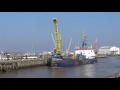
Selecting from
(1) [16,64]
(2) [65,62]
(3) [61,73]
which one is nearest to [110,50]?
(2) [65,62]

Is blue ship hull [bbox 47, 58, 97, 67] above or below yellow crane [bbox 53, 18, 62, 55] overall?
below

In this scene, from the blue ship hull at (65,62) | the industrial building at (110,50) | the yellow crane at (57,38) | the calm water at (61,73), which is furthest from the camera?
the industrial building at (110,50)

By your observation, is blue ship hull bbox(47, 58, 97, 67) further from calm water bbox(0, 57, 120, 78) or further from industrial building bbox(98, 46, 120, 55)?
industrial building bbox(98, 46, 120, 55)

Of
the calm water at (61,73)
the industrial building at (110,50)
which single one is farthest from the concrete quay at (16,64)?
the industrial building at (110,50)

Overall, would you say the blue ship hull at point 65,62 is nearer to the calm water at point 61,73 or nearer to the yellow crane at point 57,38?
the yellow crane at point 57,38

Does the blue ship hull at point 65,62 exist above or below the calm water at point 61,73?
above

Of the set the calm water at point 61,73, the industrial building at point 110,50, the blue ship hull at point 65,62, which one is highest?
the industrial building at point 110,50

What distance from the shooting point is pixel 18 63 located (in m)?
23.4

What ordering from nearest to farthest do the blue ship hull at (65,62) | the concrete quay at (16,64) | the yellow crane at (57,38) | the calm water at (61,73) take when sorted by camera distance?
the calm water at (61,73) < the concrete quay at (16,64) < the blue ship hull at (65,62) < the yellow crane at (57,38)

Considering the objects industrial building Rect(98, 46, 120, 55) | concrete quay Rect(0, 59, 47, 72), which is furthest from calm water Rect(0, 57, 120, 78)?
industrial building Rect(98, 46, 120, 55)

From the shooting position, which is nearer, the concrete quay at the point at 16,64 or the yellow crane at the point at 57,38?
the concrete quay at the point at 16,64
